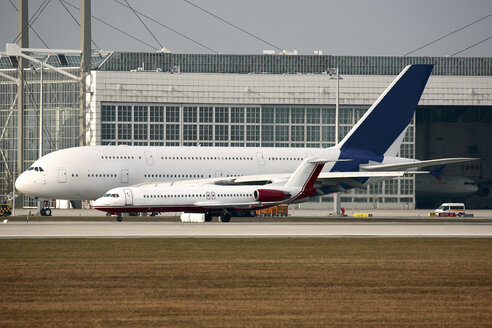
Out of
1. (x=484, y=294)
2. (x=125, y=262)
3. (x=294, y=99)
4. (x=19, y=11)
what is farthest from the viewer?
(x=19, y=11)

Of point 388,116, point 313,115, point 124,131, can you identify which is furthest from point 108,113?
point 388,116

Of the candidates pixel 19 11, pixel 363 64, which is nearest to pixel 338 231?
pixel 363 64

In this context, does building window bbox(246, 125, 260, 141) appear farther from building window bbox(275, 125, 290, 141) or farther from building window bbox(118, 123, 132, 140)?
building window bbox(118, 123, 132, 140)

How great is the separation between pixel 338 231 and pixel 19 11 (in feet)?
338

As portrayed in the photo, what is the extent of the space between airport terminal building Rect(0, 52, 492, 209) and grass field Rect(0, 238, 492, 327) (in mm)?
69400

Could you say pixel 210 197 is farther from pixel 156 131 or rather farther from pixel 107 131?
pixel 156 131

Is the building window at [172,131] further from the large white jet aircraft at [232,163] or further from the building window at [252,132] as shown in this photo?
the large white jet aircraft at [232,163]

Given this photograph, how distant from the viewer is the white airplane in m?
68.8

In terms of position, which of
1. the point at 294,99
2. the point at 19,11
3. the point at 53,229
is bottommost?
the point at 53,229

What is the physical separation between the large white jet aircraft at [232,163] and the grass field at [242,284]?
106 feet

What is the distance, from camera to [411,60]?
126 metres

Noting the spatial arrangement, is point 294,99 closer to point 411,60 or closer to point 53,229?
point 411,60

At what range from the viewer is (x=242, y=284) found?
3073 centimetres

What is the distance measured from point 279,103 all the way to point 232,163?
35.3m
